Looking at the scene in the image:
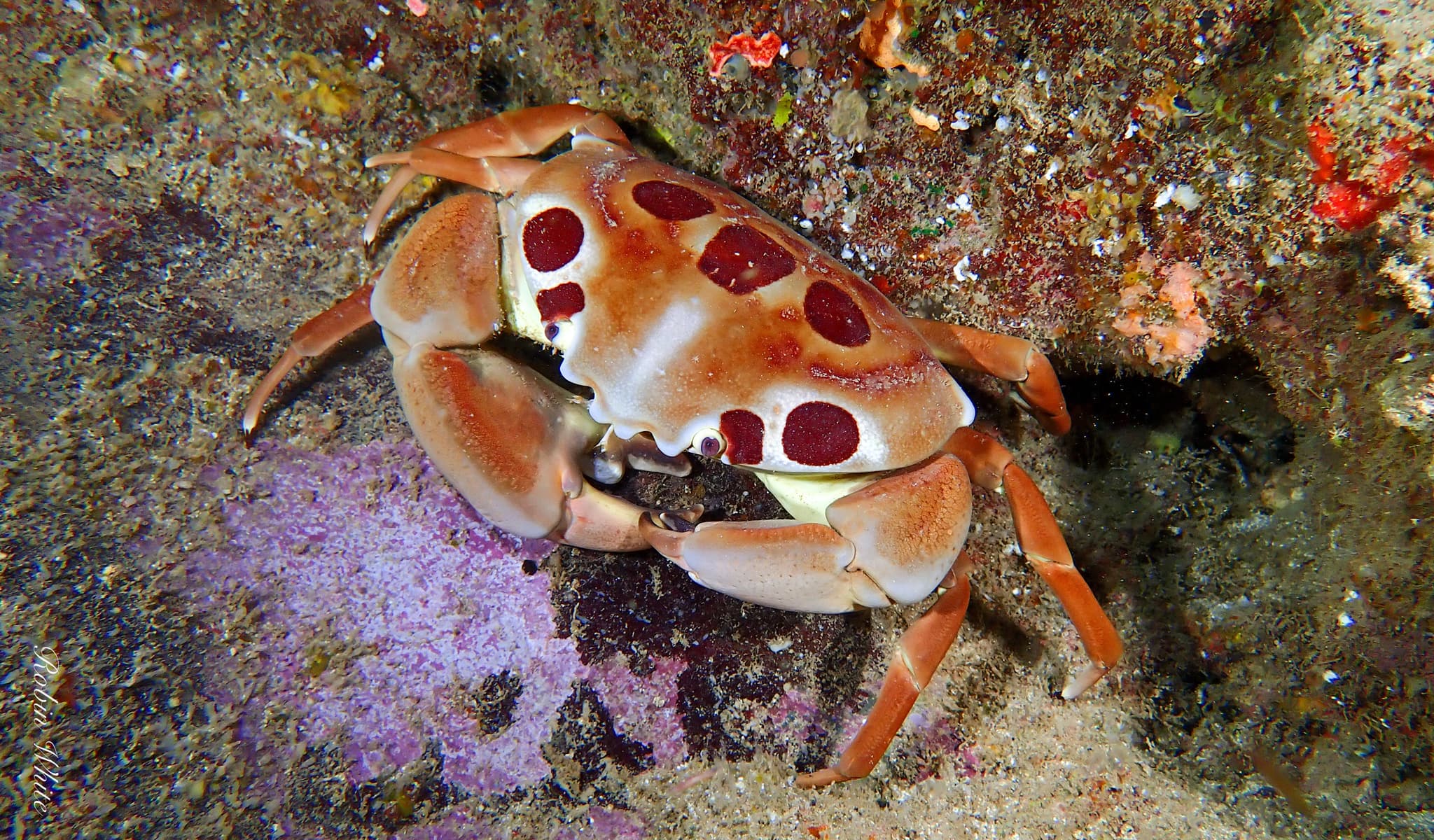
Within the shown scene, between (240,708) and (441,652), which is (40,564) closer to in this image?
(240,708)

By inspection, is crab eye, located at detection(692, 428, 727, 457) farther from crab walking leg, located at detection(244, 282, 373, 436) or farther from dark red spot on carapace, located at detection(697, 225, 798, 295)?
crab walking leg, located at detection(244, 282, 373, 436)

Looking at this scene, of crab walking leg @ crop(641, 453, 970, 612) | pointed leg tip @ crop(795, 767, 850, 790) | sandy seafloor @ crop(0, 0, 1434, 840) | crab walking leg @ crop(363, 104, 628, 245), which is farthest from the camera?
crab walking leg @ crop(363, 104, 628, 245)

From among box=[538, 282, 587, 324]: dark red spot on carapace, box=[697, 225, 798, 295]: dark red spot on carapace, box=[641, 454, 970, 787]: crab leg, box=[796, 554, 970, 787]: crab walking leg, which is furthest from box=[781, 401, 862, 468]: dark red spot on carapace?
box=[538, 282, 587, 324]: dark red spot on carapace

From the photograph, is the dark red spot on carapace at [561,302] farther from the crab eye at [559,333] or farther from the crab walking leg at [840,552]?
the crab walking leg at [840,552]

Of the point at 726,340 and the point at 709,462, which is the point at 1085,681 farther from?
the point at 726,340

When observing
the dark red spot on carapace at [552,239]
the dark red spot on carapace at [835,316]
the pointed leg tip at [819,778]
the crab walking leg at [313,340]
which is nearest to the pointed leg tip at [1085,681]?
the pointed leg tip at [819,778]

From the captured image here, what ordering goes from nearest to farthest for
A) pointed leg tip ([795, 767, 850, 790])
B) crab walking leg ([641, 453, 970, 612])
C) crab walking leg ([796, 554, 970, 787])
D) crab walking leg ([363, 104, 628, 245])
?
1. crab walking leg ([641, 453, 970, 612])
2. crab walking leg ([796, 554, 970, 787])
3. pointed leg tip ([795, 767, 850, 790])
4. crab walking leg ([363, 104, 628, 245])
